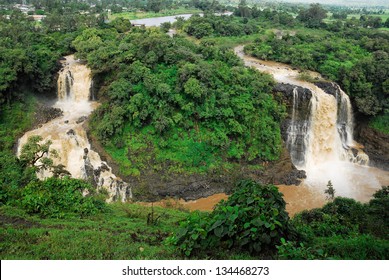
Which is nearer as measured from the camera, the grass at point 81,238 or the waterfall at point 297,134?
the grass at point 81,238

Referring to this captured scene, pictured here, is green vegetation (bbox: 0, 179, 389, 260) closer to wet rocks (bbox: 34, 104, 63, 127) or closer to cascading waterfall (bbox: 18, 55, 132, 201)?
cascading waterfall (bbox: 18, 55, 132, 201)

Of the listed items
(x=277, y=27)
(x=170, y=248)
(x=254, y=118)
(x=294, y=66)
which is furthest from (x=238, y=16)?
(x=170, y=248)

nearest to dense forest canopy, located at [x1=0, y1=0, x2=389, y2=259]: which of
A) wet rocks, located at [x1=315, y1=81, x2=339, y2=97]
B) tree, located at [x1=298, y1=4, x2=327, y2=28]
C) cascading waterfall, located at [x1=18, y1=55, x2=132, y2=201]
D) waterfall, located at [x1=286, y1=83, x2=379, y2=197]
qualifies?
cascading waterfall, located at [x1=18, y1=55, x2=132, y2=201]

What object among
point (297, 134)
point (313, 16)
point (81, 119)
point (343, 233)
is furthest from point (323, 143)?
point (313, 16)

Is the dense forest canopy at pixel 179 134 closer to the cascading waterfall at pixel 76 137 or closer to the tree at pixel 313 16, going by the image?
the cascading waterfall at pixel 76 137

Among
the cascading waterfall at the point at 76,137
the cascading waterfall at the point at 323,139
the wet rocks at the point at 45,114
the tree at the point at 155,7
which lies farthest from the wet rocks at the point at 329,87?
the tree at the point at 155,7

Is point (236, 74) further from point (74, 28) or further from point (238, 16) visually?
point (238, 16)
